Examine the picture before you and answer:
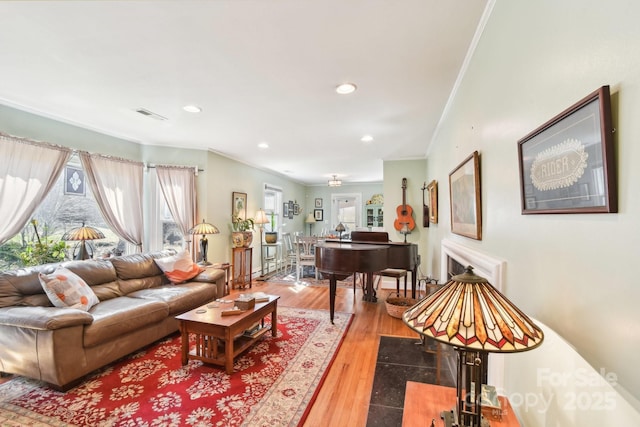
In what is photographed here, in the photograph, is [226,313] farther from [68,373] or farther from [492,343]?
[492,343]

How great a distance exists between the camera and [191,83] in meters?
2.37

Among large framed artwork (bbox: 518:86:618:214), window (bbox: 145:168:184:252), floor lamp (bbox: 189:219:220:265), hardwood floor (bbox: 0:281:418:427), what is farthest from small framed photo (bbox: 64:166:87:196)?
large framed artwork (bbox: 518:86:618:214)

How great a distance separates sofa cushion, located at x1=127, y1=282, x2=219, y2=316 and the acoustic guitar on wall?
11.0 ft

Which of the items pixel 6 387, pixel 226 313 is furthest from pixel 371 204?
pixel 6 387

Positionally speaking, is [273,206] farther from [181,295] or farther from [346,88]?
[346,88]

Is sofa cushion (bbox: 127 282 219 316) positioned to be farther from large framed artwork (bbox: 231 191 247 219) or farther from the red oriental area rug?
large framed artwork (bbox: 231 191 247 219)


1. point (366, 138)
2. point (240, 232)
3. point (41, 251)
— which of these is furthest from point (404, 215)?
point (41, 251)

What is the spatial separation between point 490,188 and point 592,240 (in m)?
0.85

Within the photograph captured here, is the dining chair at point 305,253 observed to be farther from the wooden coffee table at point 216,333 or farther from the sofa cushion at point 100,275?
the sofa cushion at point 100,275

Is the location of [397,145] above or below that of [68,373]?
above

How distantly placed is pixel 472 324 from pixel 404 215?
4595 mm

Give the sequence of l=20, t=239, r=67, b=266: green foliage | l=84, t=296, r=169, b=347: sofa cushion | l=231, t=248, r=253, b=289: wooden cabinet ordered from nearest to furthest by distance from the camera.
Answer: l=84, t=296, r=169, b=347: sofa cushion < l=20, t=239, r=67, b=266: green foliage < l=231, t=248, r=253, b=289: wooden cabinet

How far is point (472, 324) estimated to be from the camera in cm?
74

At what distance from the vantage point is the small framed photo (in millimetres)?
3457
